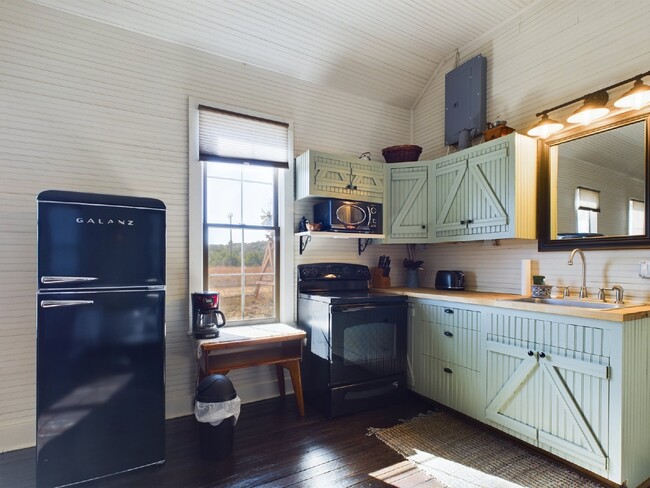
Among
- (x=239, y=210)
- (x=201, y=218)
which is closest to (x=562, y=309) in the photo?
(x=239, y=210)

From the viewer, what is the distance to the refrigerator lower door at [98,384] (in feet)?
6.53

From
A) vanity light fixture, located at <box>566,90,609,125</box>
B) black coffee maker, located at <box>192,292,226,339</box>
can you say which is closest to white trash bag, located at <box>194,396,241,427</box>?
black coffee maker, located at <box>192,292,226,339</box>

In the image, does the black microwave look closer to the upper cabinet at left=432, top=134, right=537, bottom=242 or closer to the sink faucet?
the upper cabinet at left=432, top=134, right=537, bottom=242

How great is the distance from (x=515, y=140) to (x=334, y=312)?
78.9 inches

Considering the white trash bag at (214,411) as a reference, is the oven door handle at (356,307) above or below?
above

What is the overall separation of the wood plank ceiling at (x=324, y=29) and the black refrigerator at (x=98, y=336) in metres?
1.65

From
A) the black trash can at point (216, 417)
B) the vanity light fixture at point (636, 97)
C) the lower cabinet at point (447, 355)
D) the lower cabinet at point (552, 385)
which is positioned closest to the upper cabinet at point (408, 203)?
the lower cabinet at point (447, 355)

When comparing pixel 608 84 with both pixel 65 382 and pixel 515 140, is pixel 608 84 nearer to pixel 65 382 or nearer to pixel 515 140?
pixel 515 140

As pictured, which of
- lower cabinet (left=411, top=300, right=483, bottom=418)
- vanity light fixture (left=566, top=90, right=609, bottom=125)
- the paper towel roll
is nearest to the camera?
vanity light fixture (left=566, top=90, right=609, bottom=125)

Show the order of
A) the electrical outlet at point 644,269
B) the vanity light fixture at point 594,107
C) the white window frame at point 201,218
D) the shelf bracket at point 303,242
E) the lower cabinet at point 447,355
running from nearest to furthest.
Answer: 1. the electrical outlet at point 644,269
2. the vanity light fixture at point 594,107
3. the lower cabinet at point 447,355
4. the white window frame at point 201,218
5. the shelf bracket at point 303,242

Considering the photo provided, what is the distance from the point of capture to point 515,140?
275 cm

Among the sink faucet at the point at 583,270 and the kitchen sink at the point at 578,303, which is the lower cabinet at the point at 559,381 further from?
the sink faucet at the point at 583,270

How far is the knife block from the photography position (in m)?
3.80

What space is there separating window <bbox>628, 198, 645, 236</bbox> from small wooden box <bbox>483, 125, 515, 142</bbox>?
40.9 inches
